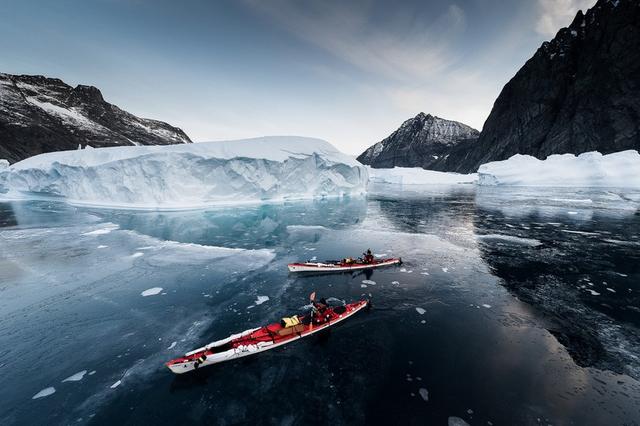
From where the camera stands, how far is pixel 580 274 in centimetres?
1222

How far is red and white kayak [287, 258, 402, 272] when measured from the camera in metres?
13.0

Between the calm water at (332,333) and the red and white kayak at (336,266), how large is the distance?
1.42 ft

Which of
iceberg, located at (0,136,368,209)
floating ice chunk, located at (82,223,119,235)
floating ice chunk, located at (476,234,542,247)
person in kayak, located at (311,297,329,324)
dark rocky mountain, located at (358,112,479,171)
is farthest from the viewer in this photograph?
dark rocky mountain, located at (358,112,479,171)

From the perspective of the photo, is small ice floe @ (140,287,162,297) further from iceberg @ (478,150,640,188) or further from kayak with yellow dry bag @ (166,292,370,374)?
iceberg @ (478,150,640,188)

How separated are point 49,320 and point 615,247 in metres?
26.1

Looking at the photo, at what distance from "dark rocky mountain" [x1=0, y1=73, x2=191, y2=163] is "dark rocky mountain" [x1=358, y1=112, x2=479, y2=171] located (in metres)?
126

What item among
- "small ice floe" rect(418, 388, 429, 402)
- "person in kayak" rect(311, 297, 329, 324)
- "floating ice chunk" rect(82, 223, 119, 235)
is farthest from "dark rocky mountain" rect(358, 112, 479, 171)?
"small ice floe" rect(418, 388, 429, 402)

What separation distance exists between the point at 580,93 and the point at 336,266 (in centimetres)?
10716

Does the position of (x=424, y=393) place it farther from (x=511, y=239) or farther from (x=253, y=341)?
(x=511, y=239)

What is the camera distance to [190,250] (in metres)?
16.3

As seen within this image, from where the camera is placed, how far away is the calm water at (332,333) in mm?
5938

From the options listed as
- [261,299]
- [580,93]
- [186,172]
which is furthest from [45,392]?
[580,93]

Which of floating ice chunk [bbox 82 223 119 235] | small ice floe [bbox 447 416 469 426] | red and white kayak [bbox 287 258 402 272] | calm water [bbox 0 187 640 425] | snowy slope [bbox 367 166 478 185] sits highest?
snowy slope [bbox 367 166 478 185]

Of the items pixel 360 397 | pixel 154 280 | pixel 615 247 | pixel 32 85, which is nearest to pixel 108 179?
pixel 154 280
